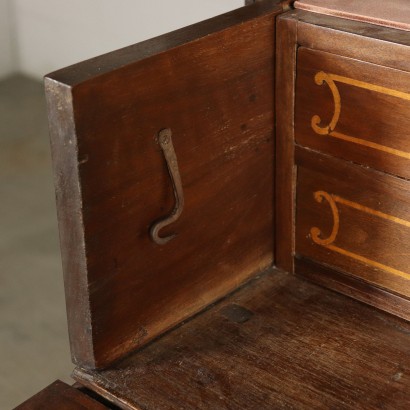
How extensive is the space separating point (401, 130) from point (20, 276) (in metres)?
1.33

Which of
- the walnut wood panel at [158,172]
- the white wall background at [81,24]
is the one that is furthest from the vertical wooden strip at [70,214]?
the white wall background at [81,24]

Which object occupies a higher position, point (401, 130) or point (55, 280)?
point (401, 130)

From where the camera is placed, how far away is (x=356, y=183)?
109cm

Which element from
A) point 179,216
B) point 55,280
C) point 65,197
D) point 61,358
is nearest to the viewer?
point 65,197

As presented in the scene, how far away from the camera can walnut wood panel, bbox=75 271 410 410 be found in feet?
3.19

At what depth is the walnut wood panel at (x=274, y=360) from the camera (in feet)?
3.19

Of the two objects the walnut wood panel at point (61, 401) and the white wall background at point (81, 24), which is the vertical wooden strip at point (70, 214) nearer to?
the walnut wood panel at point (61, 401)

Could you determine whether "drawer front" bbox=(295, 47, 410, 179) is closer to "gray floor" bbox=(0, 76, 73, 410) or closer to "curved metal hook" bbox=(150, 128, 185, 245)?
"curved metal hook" bbox=(150, 128, 185, 245)

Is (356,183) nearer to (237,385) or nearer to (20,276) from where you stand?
(237,385)

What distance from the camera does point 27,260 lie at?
2168mm

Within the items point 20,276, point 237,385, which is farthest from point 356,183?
point 20,276

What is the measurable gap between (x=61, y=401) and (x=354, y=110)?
475mm

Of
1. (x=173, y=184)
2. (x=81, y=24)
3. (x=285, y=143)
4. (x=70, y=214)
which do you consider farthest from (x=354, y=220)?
(x=81, y=24)

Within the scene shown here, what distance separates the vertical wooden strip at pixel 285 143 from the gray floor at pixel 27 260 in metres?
0.86
